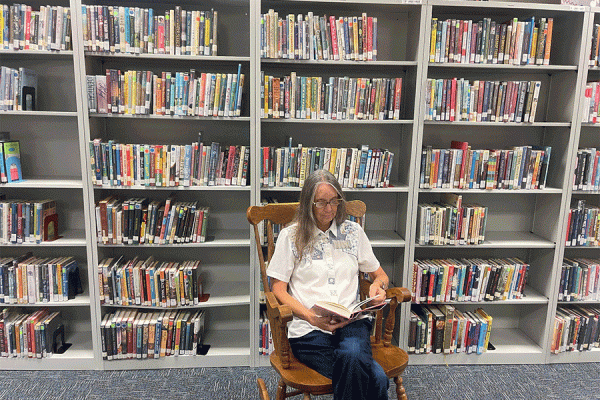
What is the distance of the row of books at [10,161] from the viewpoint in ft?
8.26

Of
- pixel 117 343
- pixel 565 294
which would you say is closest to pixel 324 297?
pixel 117 343

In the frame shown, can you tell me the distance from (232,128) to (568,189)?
217 cm

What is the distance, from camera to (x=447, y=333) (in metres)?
2.84

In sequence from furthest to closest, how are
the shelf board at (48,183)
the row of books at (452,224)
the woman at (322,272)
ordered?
the row of books at (452,224)
the shelf board at (48,183)
the woman at (322,272)

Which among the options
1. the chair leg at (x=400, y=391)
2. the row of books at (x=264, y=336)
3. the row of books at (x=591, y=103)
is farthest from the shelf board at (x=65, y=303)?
the row of books at (x=591, y=103)

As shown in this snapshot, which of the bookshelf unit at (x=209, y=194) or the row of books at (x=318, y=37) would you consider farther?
the bookshelf unit at (x=209, y=194)

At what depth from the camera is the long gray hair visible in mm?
2039

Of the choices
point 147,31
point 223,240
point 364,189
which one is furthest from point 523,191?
point 147,31

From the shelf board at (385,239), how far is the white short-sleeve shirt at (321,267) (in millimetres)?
562

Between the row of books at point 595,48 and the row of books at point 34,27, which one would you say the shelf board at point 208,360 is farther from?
the row of books at point 595,48

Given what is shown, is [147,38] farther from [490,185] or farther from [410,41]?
[490,185]

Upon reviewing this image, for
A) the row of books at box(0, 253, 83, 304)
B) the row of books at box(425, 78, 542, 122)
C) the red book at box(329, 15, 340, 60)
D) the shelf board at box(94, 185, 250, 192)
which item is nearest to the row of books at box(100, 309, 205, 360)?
the row of books at box(0, 253, 83, 304)

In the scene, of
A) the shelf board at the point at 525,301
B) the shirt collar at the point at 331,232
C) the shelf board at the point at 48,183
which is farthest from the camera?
the shelf board at the point at 525,301

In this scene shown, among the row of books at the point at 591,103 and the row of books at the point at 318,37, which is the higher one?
the row of books at the point at 318,37
